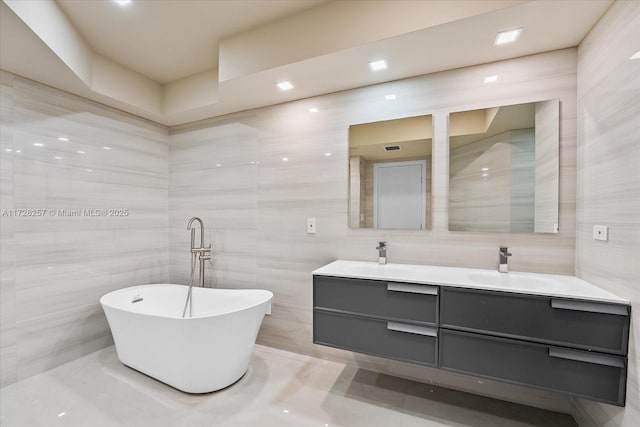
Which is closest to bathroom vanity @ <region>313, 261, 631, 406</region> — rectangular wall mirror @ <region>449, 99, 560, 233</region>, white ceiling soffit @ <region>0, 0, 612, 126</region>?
rectangular wall mirror @ <region>449, 99, 560, 233</region>

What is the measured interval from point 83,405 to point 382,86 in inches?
120

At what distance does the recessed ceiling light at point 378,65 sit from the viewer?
191 cm

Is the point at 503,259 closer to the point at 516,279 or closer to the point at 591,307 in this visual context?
the point at 516,279

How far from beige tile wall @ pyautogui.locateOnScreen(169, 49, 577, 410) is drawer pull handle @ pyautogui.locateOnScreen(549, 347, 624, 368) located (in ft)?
1.98

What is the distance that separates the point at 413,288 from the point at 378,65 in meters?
1.50

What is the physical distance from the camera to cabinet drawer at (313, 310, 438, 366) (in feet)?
5.23

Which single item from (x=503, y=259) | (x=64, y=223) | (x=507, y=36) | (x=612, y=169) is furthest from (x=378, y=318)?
(x=64, y=223)

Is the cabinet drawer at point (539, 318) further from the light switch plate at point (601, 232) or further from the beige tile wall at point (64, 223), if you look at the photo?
the beige tile wall at point (64, 223)

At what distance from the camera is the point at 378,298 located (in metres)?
1.70

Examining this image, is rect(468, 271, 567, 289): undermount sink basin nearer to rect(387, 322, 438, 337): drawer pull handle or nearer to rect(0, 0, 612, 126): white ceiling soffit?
rect(387, 322, 438, 337): drawer pull handle

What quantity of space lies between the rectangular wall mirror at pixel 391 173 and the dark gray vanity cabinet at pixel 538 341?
76cm

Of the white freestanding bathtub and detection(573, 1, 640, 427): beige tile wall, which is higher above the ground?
detection(573, 1, 640, 427): beige tile wall

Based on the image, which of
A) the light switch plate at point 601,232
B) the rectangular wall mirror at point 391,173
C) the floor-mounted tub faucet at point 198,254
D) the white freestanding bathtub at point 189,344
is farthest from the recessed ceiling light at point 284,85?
the light switch plate at point 601,232

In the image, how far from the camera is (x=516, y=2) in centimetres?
138
